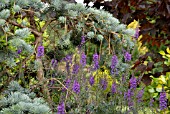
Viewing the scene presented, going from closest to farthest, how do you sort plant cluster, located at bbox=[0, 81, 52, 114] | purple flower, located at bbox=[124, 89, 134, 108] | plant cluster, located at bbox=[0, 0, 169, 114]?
1. plant cluster, located at bbox=[0, 81, 52, 114]
2. plant cluster, located at bbox=[0, 0, 169, 114]
3. purple flower, located at bbox=[124, 89, 134, 108]

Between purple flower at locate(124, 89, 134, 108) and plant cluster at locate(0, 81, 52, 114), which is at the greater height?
plant cluster at locate(0, 81, 52, 114)

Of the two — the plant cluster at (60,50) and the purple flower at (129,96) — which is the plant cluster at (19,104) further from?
the purple flower at (129,96)

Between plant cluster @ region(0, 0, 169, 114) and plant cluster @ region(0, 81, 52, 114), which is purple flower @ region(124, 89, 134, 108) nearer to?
plant cluster @ region(0, 0, 169, 114)

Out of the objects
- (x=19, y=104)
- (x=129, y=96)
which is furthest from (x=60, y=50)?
(x=19, y=104)

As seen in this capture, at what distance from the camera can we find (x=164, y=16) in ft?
12.1

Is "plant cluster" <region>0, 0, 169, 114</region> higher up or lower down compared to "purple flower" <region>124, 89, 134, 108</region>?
higher up

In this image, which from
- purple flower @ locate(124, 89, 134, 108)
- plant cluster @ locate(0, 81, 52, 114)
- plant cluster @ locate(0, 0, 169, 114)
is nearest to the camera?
plant cluster @ locate(0, 81, 52, 114)

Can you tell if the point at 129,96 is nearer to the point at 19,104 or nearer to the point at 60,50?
the point at 60,50

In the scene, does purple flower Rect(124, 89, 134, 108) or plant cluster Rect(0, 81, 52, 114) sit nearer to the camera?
plant cluster Rect(0, 81, 52, 114)

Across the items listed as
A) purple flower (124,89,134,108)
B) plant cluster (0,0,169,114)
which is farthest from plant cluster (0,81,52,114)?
purple flower (124,89,134,108)

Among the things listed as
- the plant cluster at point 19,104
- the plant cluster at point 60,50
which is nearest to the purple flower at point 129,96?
the plant cluster at point 60,50

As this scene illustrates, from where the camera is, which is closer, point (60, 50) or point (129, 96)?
point (129, 96)

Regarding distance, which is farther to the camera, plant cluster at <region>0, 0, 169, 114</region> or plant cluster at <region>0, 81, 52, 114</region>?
plant cluster at <region>0, 0, 169, 114</region>

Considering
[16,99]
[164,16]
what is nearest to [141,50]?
[164,16]
